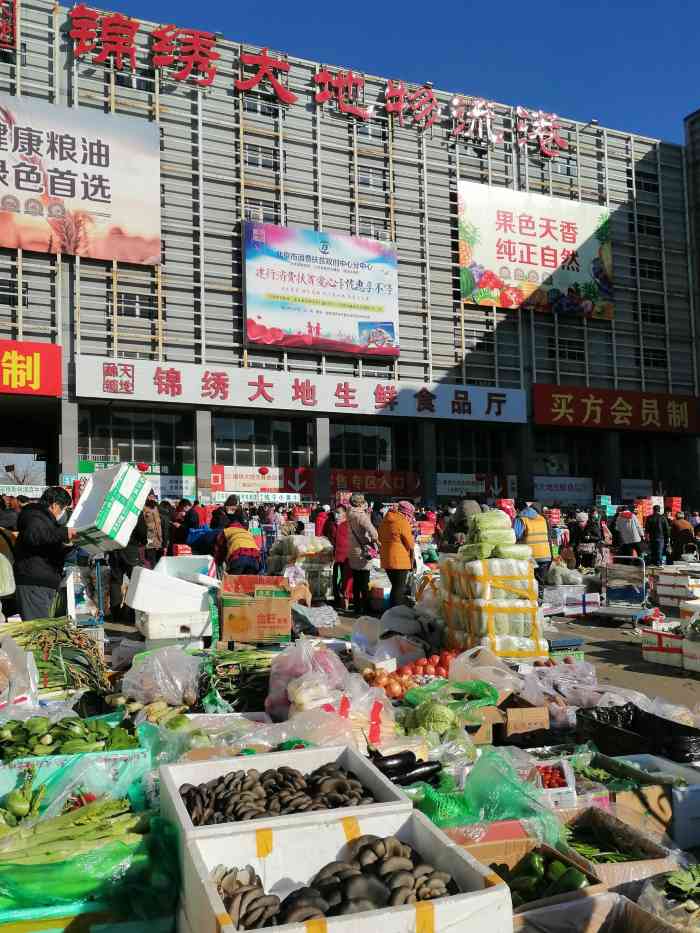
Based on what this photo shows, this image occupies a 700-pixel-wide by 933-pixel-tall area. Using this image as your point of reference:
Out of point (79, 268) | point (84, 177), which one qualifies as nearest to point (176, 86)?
point (84, 177)

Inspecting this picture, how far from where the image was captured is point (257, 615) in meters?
6.96

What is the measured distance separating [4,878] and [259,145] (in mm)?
25560

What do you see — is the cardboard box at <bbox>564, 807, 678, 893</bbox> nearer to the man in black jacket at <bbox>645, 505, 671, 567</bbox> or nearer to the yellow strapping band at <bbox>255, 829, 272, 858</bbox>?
the yellow strapping band at <bbox>255, 829, 272, 858</bbox>

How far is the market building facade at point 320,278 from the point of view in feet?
71.1

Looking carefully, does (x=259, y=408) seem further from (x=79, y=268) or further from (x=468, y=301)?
(x=468, y=301)

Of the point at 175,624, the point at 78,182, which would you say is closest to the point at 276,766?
the point at 175,624

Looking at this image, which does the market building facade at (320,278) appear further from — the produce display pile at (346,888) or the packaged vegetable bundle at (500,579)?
the produce display pile at (346,888)

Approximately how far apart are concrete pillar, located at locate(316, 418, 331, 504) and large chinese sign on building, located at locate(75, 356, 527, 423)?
0.61 meters

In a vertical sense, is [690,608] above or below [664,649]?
above

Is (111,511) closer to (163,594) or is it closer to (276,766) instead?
(163,594)

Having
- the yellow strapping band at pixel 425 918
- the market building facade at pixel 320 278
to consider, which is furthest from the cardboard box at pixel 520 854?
the market building facade at pixel 320 278

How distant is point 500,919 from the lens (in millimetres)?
1995

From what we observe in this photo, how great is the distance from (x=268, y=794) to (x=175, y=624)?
14.3 ft

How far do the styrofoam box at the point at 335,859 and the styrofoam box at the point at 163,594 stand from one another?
4.62m
